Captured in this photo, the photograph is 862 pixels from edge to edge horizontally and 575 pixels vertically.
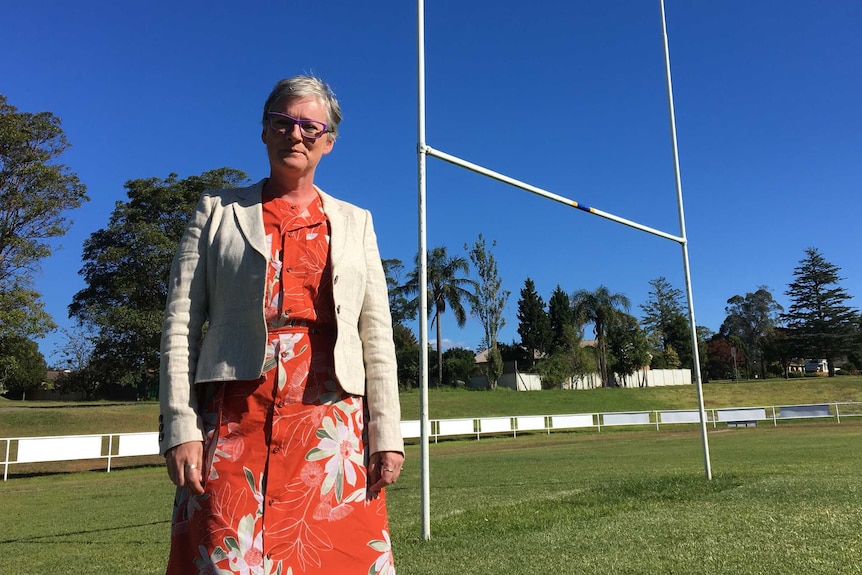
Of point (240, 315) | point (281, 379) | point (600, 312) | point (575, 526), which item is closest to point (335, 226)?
point (240, 315)

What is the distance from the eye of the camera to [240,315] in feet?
5.54

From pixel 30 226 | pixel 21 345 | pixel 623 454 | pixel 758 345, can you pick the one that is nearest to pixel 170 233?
pixel 30 226

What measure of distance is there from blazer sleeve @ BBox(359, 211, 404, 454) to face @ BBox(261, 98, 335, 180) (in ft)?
1.09

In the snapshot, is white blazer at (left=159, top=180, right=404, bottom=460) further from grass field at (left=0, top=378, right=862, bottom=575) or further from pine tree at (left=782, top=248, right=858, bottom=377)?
pine tree at (left=782, top=248, right=858, bottom=377)

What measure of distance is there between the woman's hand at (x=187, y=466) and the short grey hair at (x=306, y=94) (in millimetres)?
1045

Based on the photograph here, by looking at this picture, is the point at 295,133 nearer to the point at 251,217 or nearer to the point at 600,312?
the point at 251,217

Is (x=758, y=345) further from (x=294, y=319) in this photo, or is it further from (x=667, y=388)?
(x=294, y=319)

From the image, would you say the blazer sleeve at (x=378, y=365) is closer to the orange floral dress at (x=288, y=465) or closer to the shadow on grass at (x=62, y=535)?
the orange floral dress at (x=288, y=465)

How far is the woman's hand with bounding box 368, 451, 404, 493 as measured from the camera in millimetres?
1782

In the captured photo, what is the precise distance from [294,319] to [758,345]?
9700 centimetres

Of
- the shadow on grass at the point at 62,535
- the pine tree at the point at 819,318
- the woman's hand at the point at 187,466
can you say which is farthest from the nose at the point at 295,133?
the pine tree at the point at 819,318

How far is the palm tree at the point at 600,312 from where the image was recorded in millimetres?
55031

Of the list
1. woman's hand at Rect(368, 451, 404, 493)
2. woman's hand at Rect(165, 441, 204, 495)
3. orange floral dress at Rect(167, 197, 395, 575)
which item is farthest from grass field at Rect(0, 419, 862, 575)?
woman's hand at Rect(165, 441, 204, 495)

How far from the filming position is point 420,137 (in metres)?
5.40
